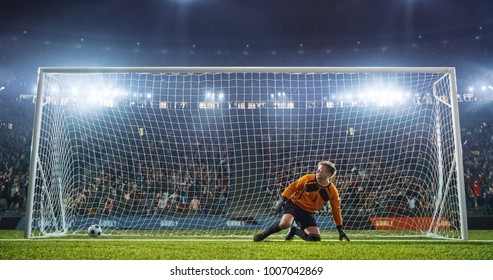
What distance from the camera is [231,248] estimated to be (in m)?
5.23

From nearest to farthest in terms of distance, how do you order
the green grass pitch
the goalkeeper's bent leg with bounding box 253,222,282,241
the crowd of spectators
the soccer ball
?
1. the green grass pitch
2. the goalkeeper's bent leg with bounding box 253,222,282,241
3. the soccer ball
4. the crowd of spectators

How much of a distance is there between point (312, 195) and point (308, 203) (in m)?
0.17

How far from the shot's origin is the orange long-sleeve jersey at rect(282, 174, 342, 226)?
6.01 meters

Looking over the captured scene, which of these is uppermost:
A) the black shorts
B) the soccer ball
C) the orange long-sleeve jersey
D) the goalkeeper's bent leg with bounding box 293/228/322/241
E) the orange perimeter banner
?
the orange long-sleeve jersey

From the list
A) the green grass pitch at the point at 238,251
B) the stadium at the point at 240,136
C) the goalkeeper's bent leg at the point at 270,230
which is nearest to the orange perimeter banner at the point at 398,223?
the stadium at the point at 240,136

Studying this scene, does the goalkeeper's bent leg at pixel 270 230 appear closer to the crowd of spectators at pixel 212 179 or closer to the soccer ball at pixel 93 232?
the crowd of spectators at pixel 212 179

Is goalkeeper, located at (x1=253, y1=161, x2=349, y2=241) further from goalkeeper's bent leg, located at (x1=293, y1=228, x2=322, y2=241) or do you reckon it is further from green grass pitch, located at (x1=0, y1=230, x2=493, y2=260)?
green grass pitch, located at (x1=0, y1=230, x2=493, y2=260)

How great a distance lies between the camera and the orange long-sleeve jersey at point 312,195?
601 cm

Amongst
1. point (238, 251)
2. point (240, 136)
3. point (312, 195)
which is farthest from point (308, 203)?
point (240, 136)

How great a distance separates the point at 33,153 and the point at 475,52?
2797 centimetres

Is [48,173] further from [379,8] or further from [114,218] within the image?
[379,8]

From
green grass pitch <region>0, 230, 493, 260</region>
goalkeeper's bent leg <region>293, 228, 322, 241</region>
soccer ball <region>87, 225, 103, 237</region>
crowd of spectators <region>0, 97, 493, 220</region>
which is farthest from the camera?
crowd of spectators <region>0, 97, 493, 220</region>

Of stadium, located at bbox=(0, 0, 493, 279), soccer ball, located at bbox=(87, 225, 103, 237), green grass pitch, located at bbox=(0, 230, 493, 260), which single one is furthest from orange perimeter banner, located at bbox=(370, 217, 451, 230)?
soccer ball, located at bbox=(87, 225, 103, 237)
